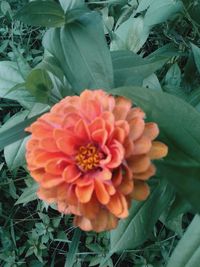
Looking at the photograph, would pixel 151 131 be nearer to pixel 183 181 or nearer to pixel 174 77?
pixel 183 181

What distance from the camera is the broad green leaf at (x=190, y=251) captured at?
601 millimetres

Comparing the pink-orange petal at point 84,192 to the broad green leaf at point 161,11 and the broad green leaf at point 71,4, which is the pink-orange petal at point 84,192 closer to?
the broad green leaf at point 71,4

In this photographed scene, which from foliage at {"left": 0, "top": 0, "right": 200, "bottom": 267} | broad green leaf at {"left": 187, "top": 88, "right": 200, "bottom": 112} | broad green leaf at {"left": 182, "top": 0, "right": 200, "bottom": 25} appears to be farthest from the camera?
broad green leaf at {"left": 182, "top": 0, "right": 200, "bottom": 25}

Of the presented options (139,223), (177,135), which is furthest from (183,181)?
(139,223)

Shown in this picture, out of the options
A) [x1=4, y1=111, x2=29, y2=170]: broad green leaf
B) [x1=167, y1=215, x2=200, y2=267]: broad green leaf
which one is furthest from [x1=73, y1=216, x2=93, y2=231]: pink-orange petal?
[x1=4, y1=111, x2=29, y2=170]: broad green leaf

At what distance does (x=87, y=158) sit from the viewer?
0.46 meters

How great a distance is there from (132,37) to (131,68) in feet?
0.49

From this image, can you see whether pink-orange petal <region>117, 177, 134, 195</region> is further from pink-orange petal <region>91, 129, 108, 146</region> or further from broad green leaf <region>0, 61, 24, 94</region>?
broad green leaf <region>0, 61, 24, 94</region>

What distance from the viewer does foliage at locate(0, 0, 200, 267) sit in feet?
1.81

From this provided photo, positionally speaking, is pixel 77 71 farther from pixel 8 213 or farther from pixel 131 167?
pixel 8 213

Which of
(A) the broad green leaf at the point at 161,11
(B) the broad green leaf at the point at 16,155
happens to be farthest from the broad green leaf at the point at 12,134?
(A) the broad green leaf at the point at 161,11

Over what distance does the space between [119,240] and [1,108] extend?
607 mm

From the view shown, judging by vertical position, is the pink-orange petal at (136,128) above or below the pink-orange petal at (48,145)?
above

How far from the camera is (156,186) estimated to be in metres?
0.67
